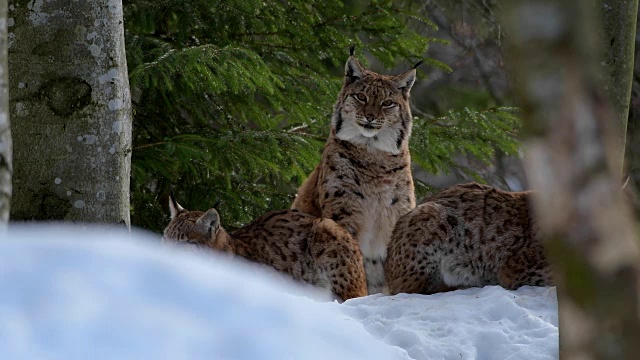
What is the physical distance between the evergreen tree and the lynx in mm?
239

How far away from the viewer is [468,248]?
594 centimetres

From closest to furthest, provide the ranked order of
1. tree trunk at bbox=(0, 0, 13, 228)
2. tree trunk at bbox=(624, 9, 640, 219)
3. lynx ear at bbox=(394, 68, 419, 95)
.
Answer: tree trunk at bbox=(0, 0, 13, 228), lynx ear at bbox=(394, 68, 419, 95), tree trunk at bbox=(624, 9, 640, 219)

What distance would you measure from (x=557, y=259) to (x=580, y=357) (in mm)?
220

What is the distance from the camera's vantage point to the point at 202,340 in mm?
2119

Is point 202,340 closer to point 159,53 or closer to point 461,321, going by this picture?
point 461,321

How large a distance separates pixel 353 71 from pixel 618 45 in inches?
93.0

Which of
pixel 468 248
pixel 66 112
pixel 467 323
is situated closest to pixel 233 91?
pixel 468 248

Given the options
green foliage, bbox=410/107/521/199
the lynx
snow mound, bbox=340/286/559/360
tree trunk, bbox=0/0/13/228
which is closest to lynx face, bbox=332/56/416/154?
the lynx

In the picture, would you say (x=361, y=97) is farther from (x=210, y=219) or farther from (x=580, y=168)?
(x=580, y=168)

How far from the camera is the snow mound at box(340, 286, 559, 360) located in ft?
15.0

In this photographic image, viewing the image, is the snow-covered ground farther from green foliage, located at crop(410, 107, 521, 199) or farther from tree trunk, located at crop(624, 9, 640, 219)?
tree trunk, located at crop(624, 9, 640, 219)

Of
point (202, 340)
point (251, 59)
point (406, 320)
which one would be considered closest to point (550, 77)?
point (202, 340)

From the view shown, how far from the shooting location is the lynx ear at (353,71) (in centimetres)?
771

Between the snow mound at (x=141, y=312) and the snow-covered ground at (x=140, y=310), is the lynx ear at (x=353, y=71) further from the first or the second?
the snow mound at (x=141, y=312)
